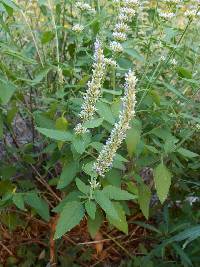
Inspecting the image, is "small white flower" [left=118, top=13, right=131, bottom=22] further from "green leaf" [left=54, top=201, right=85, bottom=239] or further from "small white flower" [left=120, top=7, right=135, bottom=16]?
"green leaf" [left=54, top=201, right=85, bottom=239]

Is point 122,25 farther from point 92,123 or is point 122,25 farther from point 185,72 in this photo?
point 92,123

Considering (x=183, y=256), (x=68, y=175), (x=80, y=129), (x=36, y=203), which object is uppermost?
(x=80, y=129)

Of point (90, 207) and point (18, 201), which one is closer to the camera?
point (90, 207)

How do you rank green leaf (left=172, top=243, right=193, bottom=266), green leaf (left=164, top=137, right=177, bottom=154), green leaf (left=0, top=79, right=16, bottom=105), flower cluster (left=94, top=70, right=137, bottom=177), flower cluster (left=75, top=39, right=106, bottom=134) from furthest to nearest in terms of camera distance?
green leaf (left=172, top=243, right=193, bottom=266) → green leaf (left=164, top=137, right=177, bottom=154) → green leaf (left=0, top=79, right=16, bottom=105) → flower cluster (left=75, top=39, right=106, bottom=134) → flower cluster (left=94, top=70, right=137, bottom=177)

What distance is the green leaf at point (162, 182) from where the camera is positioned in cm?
160

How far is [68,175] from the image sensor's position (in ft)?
5.21

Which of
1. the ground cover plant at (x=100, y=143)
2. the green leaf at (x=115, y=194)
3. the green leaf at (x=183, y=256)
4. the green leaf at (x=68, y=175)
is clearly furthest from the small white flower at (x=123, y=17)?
the green leaf at (x=183, y=256)

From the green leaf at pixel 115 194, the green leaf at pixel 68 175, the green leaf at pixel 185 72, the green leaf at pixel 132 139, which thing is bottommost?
the green leaf at pixel 68 175

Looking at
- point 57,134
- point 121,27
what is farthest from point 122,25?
point 57,134

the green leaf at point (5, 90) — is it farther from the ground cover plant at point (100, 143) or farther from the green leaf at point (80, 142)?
the green leaf at point (80, 142)

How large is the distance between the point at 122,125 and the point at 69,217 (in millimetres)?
308

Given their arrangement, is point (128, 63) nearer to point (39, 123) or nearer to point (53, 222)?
point (39, 123)

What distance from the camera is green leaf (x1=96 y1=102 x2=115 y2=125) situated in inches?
55.3

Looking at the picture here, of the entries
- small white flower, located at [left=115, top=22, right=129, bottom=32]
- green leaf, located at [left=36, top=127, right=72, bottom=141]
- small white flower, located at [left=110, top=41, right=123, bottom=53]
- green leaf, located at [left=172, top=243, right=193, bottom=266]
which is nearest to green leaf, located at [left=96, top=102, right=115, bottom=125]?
green leaf, located at [left=36, top=127, right=72, bottom=141]
